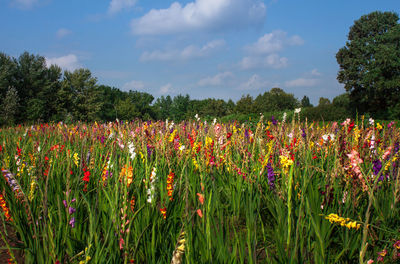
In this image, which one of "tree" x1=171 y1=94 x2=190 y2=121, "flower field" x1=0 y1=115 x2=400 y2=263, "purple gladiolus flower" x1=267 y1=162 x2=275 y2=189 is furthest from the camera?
"tree" x1=171 y1=94 x2=190 y2=121

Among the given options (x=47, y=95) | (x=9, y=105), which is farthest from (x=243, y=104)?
(x=9, y=105)

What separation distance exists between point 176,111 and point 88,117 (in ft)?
202

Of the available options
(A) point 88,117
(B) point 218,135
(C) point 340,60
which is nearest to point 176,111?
(A) point 88,117

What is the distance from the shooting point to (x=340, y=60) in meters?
41.8

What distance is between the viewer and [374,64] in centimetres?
3784

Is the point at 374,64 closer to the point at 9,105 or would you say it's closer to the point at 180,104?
the point at 9,105

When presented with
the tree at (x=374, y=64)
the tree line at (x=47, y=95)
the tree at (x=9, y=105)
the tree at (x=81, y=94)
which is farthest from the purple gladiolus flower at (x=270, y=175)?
the tree at (x=81, y=94)

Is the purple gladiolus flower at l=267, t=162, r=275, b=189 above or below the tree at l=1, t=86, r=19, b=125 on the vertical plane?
below

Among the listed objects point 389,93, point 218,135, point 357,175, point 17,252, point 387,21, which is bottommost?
point 17,252

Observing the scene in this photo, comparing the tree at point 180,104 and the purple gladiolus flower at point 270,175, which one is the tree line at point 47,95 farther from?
the tree at point 180,104

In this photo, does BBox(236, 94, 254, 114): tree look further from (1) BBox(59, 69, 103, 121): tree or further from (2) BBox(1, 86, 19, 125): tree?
(2) BBox(1, 86, 19, 125): tree

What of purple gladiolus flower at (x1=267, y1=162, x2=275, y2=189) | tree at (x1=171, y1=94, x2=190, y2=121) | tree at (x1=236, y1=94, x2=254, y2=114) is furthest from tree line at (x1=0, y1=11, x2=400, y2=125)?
tree at (x1=171, y1=94, x2=190, y2=121)

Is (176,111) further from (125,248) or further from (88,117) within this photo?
(125,248)

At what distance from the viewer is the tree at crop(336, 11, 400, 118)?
122 ft
